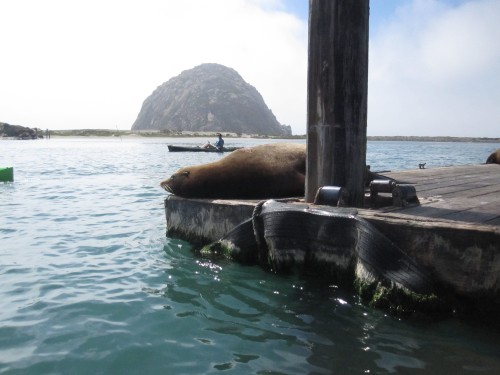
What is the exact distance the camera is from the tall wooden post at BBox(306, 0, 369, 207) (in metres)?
4.50

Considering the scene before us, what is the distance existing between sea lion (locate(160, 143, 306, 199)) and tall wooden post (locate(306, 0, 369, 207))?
4.20 feet

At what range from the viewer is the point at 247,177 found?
6031mm

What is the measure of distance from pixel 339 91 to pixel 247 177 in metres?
1.90

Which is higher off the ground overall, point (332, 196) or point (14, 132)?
point (14, 132)

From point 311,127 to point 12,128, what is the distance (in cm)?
9201

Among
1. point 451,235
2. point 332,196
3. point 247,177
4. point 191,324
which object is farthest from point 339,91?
point 191,324

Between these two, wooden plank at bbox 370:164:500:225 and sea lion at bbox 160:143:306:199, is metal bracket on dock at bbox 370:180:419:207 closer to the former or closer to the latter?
wooden plank at bbox 370:164:500:225

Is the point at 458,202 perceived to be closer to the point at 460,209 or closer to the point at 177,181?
the point at 460,209

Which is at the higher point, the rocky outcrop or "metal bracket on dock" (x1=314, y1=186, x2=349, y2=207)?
the rocky outcrop

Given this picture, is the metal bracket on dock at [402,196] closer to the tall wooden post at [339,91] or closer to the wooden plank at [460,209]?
the wooden plank at [460,209]

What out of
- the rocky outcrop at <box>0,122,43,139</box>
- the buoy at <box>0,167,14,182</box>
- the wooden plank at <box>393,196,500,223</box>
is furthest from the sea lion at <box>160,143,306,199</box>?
the rocky outcrop at <box>0,122,43,139</box>

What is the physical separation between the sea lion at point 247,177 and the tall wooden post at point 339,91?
1.28 meters

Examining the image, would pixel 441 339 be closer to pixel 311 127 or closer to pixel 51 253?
pixel 311 127

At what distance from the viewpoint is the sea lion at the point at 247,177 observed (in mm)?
5992
